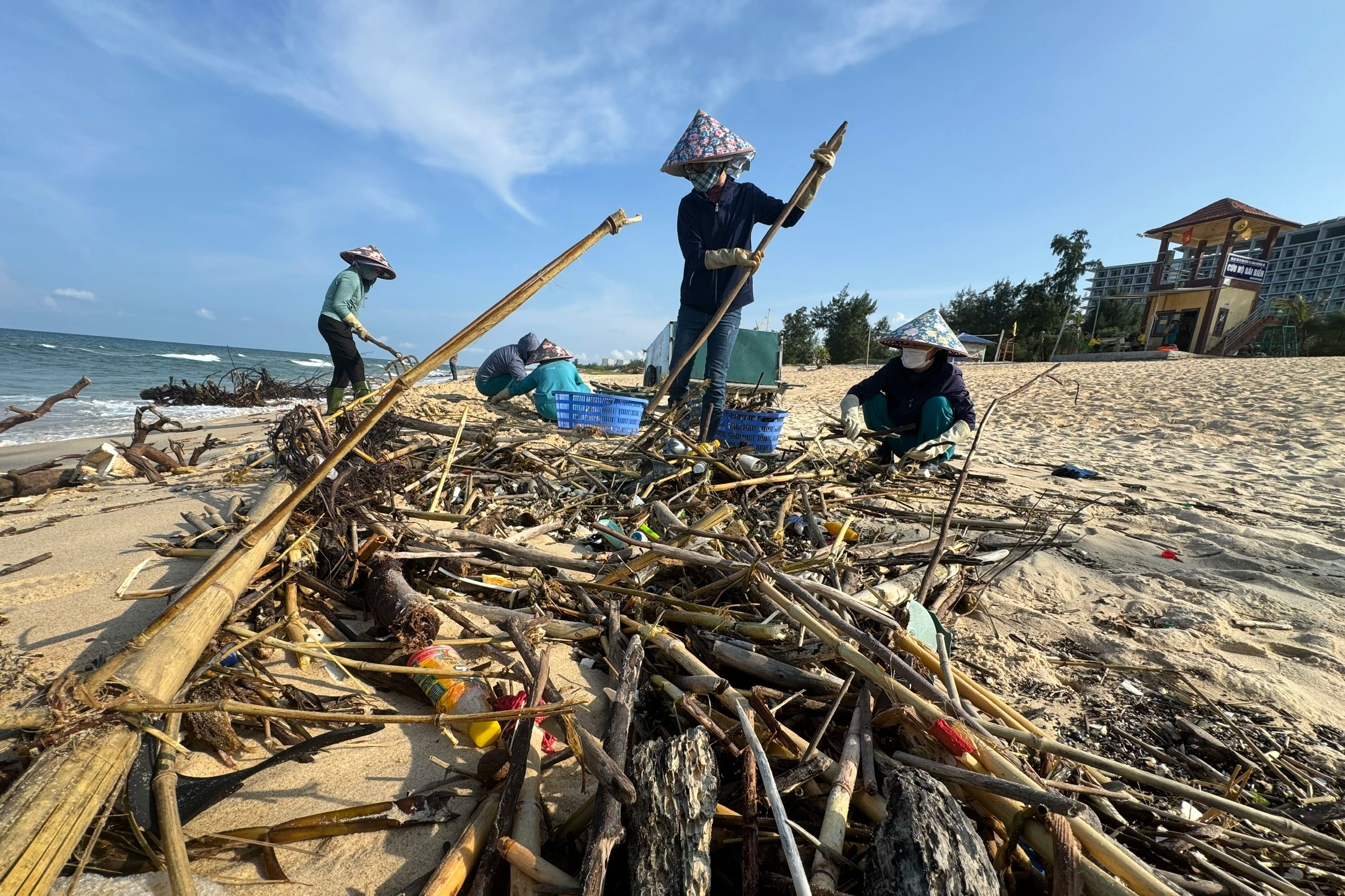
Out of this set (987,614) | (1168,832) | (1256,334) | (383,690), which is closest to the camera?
(1168,832)

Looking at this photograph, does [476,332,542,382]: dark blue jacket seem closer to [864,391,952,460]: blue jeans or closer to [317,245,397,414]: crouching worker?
[317,245,397,414]: crouching worker

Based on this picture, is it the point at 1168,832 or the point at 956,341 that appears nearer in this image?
the point at 1168,832

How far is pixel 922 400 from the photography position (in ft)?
15.0

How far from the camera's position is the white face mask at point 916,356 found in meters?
4.42

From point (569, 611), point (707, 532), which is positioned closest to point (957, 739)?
point (707, 532)

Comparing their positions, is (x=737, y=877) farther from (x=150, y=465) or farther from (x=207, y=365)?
(x=207, y=365)

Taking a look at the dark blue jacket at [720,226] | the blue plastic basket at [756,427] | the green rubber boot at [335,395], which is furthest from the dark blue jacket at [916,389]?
the green rubber boot at [335,395]

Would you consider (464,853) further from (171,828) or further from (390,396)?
(390,396)

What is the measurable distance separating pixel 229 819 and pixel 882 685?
53.7 inches

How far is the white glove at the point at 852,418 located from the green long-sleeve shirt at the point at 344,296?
5.27 m

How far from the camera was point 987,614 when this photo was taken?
2170 millimetres

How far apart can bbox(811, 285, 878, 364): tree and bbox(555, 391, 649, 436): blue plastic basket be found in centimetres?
3191

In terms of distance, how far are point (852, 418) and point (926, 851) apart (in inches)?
158

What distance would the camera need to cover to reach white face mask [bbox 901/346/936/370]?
4.42 meters
